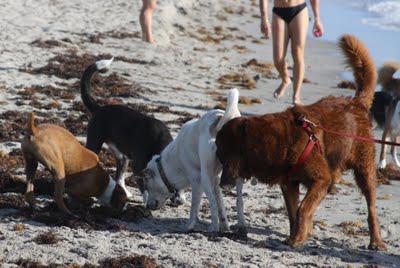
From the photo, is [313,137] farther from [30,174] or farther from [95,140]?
[95,140]

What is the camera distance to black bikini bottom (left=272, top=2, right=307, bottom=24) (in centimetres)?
967

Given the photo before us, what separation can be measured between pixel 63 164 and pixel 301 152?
211 cm

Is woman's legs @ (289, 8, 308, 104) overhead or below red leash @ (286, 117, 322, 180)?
below

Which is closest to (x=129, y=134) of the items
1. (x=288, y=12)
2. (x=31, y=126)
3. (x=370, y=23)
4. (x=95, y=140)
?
(x=95, y=140)

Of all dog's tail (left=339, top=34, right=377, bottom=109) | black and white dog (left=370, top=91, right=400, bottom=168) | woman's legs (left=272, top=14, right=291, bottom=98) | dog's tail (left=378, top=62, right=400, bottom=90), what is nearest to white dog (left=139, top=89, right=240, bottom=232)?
dog's tail (left=339, top=34, right=377, bottom=109)

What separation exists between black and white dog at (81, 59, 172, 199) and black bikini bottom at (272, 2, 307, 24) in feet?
10.0

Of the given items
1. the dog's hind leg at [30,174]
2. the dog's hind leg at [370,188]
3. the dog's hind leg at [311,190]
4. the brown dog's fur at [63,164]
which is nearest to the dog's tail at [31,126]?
the brown dog's fur at [63,164]

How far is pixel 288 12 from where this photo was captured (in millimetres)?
9711

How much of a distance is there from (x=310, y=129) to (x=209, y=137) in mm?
958

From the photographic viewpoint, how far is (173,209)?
7.11 metres

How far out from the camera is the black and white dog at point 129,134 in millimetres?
7398

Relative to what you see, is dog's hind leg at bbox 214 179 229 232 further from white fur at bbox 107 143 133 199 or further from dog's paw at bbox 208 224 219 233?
white fur at bbox 107 143 133 199

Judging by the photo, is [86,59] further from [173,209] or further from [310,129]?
[310,129]

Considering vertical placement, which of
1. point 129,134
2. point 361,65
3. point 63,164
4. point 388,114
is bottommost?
point 388,114
